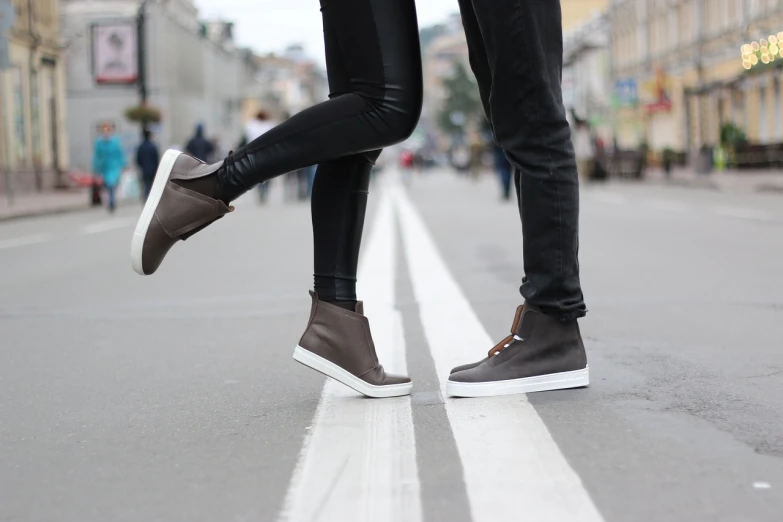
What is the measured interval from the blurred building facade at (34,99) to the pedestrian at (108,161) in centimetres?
856

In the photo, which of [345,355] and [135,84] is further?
[135,84]

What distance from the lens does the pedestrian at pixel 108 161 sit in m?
21.8

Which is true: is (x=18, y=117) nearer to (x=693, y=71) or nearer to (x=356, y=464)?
(x=693, y=71)

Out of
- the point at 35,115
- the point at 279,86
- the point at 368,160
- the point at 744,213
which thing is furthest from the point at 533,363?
the point at 279,86

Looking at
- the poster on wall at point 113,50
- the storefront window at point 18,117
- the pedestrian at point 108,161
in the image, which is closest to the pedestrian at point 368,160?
the pedestrian at point 108,161

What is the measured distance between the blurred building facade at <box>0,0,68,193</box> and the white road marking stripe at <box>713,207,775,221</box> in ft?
70.4

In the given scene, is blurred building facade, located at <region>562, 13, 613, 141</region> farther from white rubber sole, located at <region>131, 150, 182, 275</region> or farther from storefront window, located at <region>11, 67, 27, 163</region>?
white rubber sole, located at <region>131, 150, 182, 275</region>

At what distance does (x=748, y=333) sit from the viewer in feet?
13.8

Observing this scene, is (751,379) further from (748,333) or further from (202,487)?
(202,487)

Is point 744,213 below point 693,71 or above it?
below

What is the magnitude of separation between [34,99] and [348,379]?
118ft

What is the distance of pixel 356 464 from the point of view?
7.85 feet

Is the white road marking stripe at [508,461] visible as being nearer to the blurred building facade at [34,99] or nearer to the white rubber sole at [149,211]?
the white rubber sole at [149,211]

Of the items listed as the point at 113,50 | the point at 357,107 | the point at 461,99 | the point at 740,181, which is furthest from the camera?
the point at 461,99
